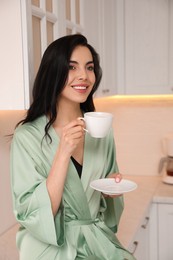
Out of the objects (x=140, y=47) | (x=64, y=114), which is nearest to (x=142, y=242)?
(x=64, y=114)

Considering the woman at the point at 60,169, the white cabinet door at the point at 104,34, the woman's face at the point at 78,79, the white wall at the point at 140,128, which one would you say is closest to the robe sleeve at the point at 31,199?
the woman at the point at 60,169

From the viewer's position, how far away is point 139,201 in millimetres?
2271

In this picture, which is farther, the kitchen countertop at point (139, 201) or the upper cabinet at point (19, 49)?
the kitchen countertop at point (139, 201)

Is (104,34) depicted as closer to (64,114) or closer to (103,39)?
(103,39)

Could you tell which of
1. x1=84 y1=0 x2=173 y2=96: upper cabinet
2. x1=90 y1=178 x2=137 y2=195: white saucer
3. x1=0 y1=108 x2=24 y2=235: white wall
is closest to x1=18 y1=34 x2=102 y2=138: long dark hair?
x1=90 y1=178 x2=137 y2=195: white saucer

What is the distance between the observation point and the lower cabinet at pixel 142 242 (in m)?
1.93

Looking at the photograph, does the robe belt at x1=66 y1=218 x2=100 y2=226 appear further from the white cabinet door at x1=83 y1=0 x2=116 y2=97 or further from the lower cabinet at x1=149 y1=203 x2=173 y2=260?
the lower cabinet at x1=149 y1=203 x2=173 y2=260

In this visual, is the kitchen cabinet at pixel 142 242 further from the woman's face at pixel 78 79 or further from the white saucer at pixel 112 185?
the woman's face at pixel 78 79

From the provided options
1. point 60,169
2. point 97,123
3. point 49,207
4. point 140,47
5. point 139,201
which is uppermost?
point 140,47

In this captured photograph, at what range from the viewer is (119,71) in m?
2.56

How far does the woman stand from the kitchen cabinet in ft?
1.79

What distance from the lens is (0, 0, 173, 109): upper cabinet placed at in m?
1.30

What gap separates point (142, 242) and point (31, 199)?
1.18 metres

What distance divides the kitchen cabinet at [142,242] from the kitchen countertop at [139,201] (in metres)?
0.06
